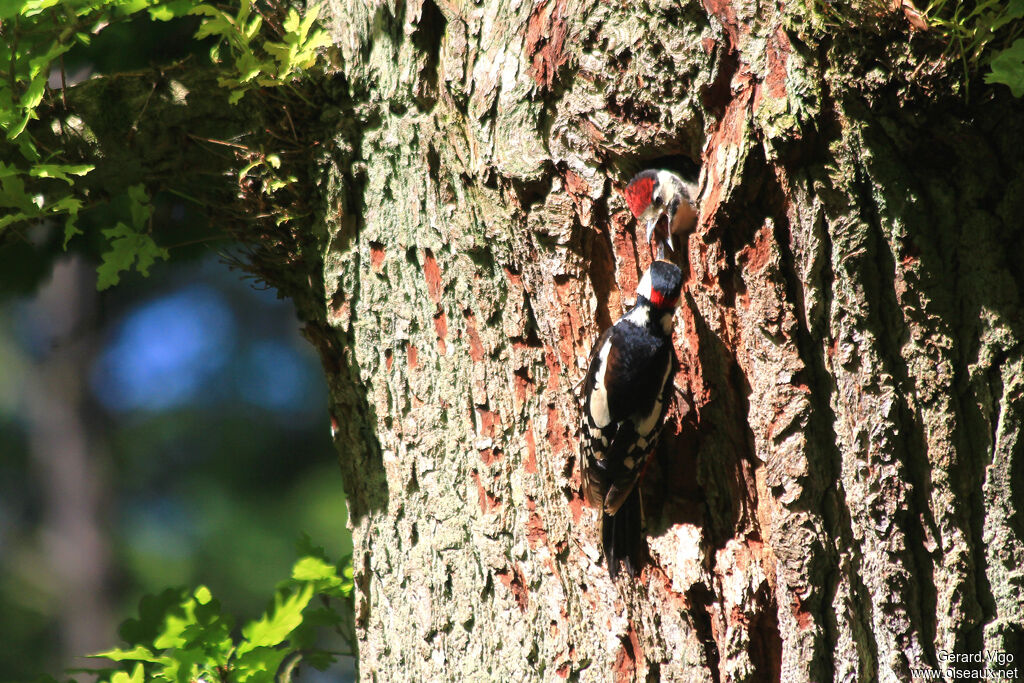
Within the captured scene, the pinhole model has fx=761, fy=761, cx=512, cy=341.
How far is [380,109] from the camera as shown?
1776 mm

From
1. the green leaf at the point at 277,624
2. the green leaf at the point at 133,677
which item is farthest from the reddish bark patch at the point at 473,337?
the green leaf at the point at 133,677

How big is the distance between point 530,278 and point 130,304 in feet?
12.6

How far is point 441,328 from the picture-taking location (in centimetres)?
178

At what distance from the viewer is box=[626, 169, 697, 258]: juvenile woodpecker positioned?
144 centimetres

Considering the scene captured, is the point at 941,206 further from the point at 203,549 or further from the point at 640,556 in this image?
the point at 203,549

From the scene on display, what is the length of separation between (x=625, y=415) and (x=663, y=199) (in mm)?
452

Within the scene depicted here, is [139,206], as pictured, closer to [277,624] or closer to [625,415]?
[277,624]

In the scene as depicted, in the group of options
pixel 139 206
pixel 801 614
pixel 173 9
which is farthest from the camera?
pixel 139 206

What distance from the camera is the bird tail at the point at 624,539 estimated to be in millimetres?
1590

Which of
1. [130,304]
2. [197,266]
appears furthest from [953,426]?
[130,304]

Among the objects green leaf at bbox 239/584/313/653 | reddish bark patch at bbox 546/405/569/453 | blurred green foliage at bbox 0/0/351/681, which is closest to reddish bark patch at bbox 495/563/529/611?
reddish bark patch at bbox 546/405/569/453

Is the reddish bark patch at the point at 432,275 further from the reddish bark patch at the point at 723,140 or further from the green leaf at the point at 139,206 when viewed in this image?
the green leaf at the point at 139,206

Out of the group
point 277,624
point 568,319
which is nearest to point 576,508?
point 568,319

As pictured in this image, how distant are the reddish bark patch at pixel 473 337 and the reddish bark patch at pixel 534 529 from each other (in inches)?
13.4
